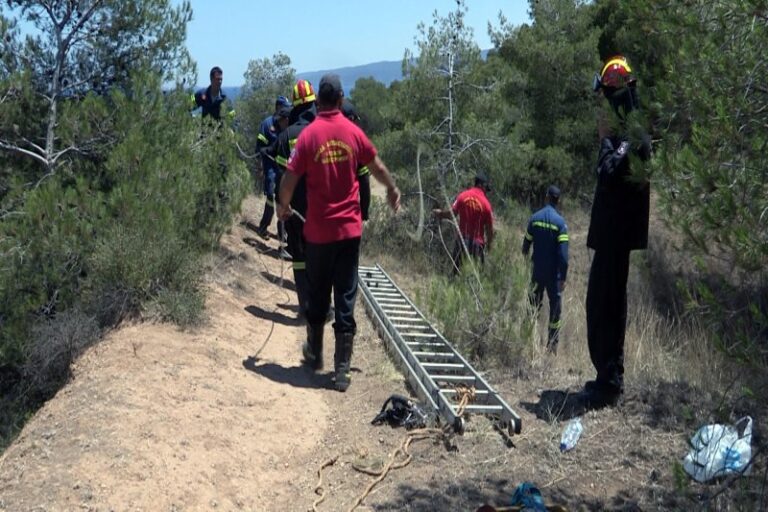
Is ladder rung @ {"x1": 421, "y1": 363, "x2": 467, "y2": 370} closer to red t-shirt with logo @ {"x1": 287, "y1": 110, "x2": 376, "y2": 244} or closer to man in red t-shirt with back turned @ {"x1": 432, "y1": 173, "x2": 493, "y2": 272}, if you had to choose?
red t-shirt with logo @ {"x1": 287, "y1": 110, "x2": 376, "y2": 244}

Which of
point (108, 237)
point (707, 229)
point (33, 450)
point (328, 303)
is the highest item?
point (707, 229)

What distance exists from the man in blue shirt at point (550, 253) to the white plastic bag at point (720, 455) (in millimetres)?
4910

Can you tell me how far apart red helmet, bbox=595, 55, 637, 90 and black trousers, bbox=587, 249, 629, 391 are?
1.09 metres

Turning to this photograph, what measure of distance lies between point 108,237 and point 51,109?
5.88 feet

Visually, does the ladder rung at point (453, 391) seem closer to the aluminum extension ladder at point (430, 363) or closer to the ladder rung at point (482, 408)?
the aluminum extension ladder at point (430, 363)

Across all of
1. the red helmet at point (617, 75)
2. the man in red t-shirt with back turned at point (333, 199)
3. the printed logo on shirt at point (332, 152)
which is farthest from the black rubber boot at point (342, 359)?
the red helmet at point (617, 75)

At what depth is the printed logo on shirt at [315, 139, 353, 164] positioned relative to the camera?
5.98 meters

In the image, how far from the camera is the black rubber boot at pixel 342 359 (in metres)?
6.28

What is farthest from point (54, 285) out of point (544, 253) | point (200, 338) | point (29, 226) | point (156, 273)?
point (544, 253)

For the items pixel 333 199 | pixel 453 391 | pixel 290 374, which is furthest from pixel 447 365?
pixel 333 199

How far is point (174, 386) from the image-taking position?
220 inches

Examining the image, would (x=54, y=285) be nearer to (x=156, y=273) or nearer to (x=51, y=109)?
(x=156, y=273)

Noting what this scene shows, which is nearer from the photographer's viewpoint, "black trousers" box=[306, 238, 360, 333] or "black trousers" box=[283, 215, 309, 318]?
"black trousers" box=[306, 238, 360, 333]

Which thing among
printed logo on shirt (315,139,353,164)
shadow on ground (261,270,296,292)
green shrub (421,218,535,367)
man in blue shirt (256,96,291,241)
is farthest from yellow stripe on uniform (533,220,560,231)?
printed logo on shirt (315,139,353,164)
